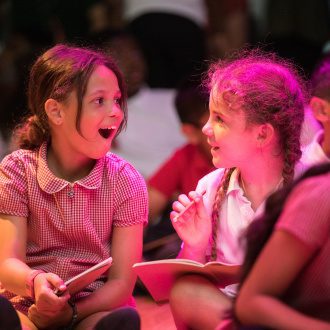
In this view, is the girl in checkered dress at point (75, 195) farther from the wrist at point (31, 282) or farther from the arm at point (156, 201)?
the arm at point (156, 201)

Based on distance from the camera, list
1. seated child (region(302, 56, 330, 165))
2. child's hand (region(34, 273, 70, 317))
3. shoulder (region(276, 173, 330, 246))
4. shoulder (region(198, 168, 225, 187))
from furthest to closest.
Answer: seated child (region(302, 56, 330, 165)) < shoulder (region(198, 168, 225, 187)) < child's hand (region(34, 273, 70, 317)) < shoulder (region(276, 173, 330, 246))

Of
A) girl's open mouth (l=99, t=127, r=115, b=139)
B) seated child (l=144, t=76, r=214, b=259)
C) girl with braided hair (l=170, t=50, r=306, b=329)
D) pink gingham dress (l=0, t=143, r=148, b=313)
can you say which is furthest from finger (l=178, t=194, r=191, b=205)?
seated child (l=144, t=76, r=214, b=259)

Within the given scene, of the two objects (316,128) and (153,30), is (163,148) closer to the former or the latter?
(153,30)

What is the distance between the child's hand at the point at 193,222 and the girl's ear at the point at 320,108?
50 centimetres

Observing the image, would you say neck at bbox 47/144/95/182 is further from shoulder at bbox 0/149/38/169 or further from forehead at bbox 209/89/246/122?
forehead at bbox 209/89/246/122

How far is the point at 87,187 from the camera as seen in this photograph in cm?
213

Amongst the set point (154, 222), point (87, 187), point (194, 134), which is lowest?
point (154, 222)

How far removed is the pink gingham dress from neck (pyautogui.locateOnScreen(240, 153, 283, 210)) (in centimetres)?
26

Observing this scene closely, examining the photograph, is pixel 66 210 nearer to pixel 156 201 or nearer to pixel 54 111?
pixel 54 111

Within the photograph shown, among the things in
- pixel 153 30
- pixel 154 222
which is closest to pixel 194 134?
pixel 154 222

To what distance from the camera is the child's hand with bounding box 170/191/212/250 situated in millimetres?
2076

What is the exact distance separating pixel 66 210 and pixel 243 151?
0.42 m

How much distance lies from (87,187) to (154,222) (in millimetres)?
1079

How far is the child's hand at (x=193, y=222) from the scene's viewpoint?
208 cm
